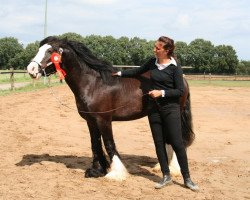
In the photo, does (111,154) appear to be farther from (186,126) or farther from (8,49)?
(8,49)

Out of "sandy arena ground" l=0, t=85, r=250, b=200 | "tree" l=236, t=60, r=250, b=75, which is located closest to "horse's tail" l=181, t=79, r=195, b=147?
"sandy arena ground" l=0, t=85, r=250, b=200

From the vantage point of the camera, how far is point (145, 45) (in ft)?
297

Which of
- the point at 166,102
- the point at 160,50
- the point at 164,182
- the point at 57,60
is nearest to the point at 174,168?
the point at 164,182

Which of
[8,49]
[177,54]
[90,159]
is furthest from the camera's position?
[8,49]

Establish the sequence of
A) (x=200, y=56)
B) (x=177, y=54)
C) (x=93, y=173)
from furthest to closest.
Result: 1. (x=177, y=54)
2. (x=200, y=56)
3. (x=93, y=173)

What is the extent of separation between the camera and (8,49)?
9556 centimetres

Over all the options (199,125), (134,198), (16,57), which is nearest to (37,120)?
(199,125)

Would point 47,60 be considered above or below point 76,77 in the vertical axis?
above

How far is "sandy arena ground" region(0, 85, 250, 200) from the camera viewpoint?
16.6ft

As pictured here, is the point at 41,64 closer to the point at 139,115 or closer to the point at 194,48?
the point at 139,115

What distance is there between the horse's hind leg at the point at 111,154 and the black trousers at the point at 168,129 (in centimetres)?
67

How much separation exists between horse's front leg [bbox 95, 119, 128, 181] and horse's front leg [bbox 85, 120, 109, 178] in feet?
0.59

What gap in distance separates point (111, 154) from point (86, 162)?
131 centimetres

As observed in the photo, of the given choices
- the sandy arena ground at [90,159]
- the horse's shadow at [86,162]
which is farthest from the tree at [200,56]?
the horse's shadow at [86,162]
